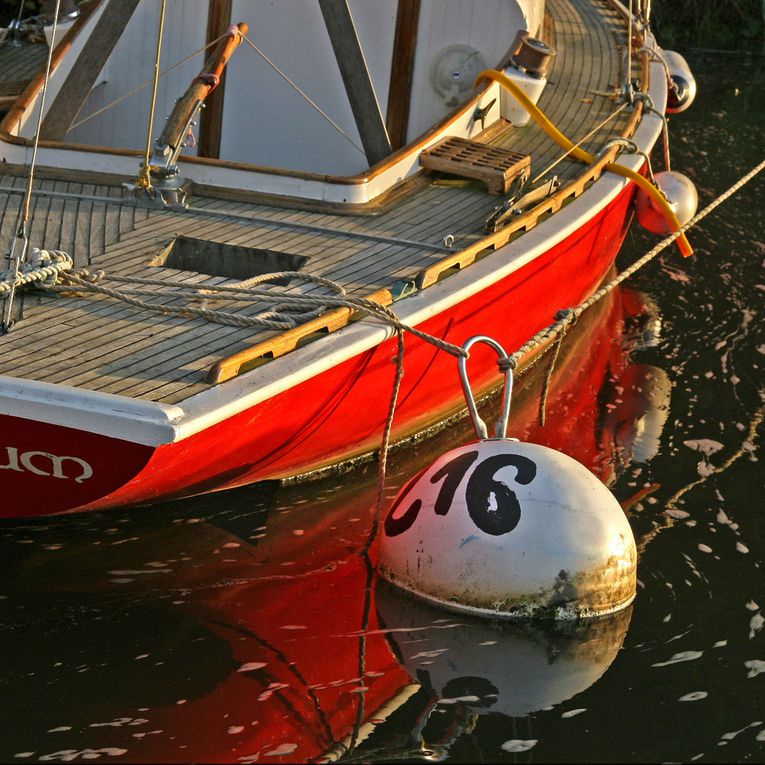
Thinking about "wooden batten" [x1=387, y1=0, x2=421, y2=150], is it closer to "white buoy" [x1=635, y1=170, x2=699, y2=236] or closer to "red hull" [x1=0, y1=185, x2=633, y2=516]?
"red hull" [x1=0, y1=185, x2=633, y2=516]

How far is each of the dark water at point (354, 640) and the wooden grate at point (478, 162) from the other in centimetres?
140

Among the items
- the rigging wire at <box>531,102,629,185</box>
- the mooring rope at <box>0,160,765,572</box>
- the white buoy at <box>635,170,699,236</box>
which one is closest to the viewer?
the mooring rope at <box>0,160,765,572</box>

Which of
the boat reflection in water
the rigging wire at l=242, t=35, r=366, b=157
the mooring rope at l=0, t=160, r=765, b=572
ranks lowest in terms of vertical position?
the boat reflection in water

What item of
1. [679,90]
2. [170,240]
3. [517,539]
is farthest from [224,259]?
[679,90]

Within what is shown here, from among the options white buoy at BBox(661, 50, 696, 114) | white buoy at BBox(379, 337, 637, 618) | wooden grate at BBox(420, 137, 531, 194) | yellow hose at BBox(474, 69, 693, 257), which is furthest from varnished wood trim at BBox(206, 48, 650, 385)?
white buoy at BBox(661, 50, 696, 114)

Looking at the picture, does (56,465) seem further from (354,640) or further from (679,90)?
(679,90)

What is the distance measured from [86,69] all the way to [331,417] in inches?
126

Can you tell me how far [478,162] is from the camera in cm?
767

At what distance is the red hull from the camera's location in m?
5.28

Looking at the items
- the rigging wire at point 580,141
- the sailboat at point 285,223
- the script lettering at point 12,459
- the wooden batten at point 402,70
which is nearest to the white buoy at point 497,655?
the sailboat at point 285,223

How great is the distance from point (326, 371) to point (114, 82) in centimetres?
378

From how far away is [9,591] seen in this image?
215 inches

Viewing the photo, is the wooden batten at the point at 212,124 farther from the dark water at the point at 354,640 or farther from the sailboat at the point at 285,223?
the dark water at the point at 354,640

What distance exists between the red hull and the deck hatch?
30.1 inches
